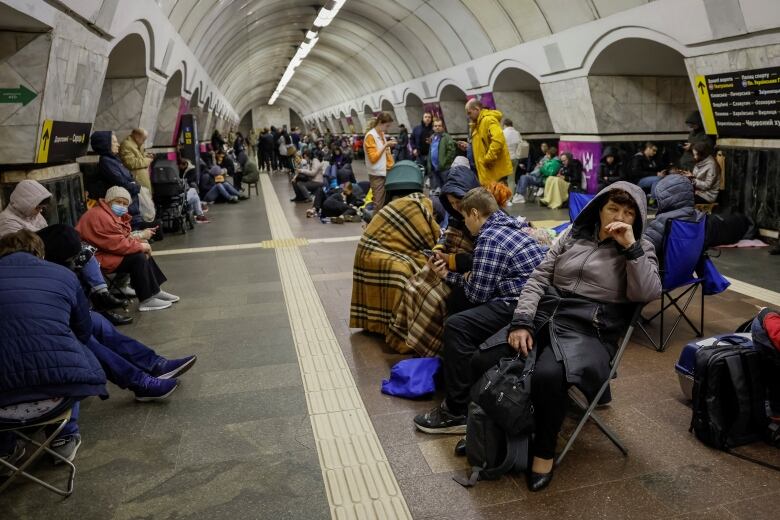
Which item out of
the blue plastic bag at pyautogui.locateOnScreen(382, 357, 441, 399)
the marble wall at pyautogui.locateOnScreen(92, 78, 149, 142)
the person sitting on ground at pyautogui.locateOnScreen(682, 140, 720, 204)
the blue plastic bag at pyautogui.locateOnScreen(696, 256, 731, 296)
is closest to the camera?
the blue plastic bag at pyautogui.locateOnScreen(382, 357, 441, 399)

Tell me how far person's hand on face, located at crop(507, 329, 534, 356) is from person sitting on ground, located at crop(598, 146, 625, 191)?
9.33 m

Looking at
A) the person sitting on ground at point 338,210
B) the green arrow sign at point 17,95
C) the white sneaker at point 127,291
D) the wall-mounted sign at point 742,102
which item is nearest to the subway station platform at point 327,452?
the white sneaker at point 127,291

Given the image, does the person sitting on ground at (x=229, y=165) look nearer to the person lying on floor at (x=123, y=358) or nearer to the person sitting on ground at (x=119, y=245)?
the person sitting on ground at (x=119, y=245)

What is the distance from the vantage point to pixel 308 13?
66.4 feet

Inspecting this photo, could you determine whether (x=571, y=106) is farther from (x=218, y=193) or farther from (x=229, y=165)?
(x=229, y=165)

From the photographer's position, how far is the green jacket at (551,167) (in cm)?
1222

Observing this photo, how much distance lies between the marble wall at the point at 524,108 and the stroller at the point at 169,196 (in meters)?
8.86

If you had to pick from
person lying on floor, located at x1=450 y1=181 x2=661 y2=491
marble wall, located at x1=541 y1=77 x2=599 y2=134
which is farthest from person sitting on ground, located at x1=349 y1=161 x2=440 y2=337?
marble wall, located at x1=541 y1=77 x2=599 y2=134

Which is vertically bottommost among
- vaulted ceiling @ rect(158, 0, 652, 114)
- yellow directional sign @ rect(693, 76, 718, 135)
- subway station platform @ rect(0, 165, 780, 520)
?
subway station platform @ rect(0, 165, 780, 520)

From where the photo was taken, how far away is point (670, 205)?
438 cm

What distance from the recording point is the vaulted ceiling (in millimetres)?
11820

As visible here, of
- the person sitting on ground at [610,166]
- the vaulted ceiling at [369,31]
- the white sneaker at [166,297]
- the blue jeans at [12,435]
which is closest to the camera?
the blue jeans at [12,435]

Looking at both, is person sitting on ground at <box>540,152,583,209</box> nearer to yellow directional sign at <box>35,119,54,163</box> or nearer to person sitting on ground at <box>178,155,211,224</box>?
person sitting on ground at <box>178,155,211,224</box>

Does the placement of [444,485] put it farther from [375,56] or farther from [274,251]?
[375,56]
